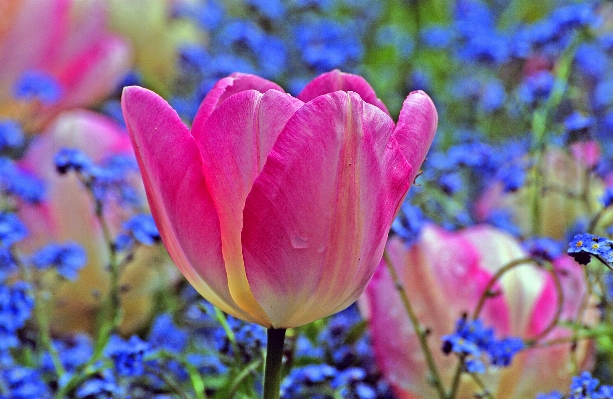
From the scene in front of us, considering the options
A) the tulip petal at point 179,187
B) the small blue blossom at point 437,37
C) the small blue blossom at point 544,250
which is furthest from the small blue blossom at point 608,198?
the small blue blossom at point 437,37

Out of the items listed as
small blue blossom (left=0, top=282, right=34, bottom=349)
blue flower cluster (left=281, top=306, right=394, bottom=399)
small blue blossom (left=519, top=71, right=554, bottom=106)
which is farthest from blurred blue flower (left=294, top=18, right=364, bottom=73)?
small blue blossom (left=0, top=282, right=34, bottom=349)

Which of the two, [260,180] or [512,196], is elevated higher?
[512,196]

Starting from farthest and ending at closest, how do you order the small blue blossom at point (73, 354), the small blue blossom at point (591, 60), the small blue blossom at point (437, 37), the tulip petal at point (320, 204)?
the small blue blossom at point (437, 37)
the small blue blossom at point (591, 60)
the small blue blossom at point (73, 354)
the tulip petal at point (320, 204)

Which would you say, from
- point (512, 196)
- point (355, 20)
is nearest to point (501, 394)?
point (512, 196)

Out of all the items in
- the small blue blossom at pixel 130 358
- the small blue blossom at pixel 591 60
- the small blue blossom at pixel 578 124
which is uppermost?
the small blue blossom at pixel 591 60

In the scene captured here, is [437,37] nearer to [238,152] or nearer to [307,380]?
[307,380]

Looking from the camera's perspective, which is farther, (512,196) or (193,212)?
(512,196)

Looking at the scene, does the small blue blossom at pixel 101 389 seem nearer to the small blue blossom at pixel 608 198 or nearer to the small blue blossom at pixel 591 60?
the small blue blossom at pixel 608 198

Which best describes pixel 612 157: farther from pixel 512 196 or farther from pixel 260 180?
pixel 260 180

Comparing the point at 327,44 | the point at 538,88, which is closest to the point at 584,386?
the point at 538,88
